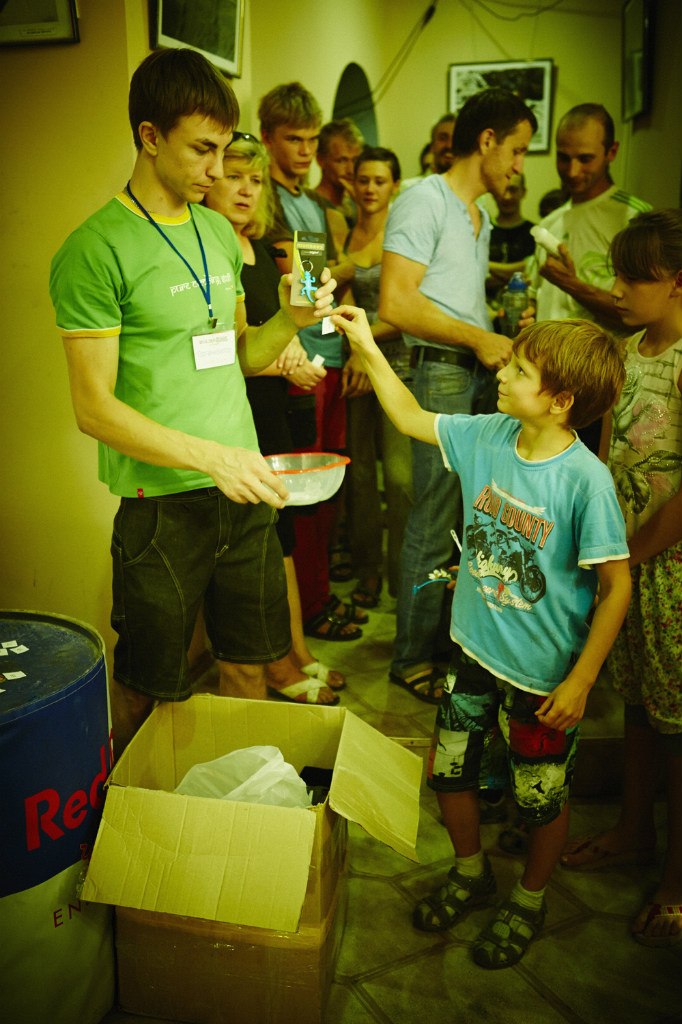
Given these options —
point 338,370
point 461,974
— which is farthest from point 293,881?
point 338,370

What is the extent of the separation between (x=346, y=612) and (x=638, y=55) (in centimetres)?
405

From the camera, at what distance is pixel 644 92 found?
491 centimetres

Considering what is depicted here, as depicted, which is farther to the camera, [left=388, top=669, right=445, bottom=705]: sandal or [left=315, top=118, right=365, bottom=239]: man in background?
[left=315, top=118, right=365, bottom=239]: man in background

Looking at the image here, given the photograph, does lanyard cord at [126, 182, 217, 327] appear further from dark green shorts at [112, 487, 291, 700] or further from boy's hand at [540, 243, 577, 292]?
boy's hand at [540, 243, 577, 292]

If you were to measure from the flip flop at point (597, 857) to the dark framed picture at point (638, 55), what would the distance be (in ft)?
15.1

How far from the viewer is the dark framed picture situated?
4802 millimetres

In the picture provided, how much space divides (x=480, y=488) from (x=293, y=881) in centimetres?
80

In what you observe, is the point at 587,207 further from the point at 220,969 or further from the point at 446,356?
the point at 220,969

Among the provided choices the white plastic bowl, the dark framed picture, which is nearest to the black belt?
the white plastic bowl

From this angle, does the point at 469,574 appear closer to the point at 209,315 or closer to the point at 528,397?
the point at 528,397

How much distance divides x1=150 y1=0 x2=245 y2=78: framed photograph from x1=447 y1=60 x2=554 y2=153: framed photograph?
Result: 4866 millimetres

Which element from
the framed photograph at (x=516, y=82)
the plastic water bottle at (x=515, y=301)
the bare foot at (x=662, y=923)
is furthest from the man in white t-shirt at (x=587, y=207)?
the framed photograph at (x=516, y=82)

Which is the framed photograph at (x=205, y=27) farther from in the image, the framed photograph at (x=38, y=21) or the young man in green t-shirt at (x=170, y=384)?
the young man in green t-shirt at (x=170, y=384)

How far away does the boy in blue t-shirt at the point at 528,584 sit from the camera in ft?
4.79
